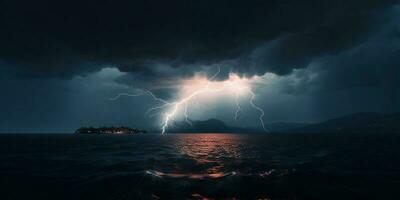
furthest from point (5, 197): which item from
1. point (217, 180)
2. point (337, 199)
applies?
point (337, 199)

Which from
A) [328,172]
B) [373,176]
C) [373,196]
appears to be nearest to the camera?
[373,196]

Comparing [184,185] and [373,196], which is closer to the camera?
[373,196]

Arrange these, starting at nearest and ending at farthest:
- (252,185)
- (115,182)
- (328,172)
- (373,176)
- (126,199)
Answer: (126,199), (252,185), (115,182), (373,176), (328,172)

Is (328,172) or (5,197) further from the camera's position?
(328,172)

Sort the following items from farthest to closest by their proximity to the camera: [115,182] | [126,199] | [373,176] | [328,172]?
[328,172] < [373,176] < [115,182] < [126,199]

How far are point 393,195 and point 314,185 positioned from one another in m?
4.85

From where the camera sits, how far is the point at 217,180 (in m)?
21.7

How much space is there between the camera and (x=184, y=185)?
20.3 m

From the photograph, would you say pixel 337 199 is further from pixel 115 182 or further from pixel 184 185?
pixel 115 182

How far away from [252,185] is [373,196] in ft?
25.6

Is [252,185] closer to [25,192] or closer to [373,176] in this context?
[373,176]

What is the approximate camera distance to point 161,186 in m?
20.1

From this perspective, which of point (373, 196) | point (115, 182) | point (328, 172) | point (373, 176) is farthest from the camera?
point (328, 172)

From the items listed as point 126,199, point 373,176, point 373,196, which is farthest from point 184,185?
point 373,176
